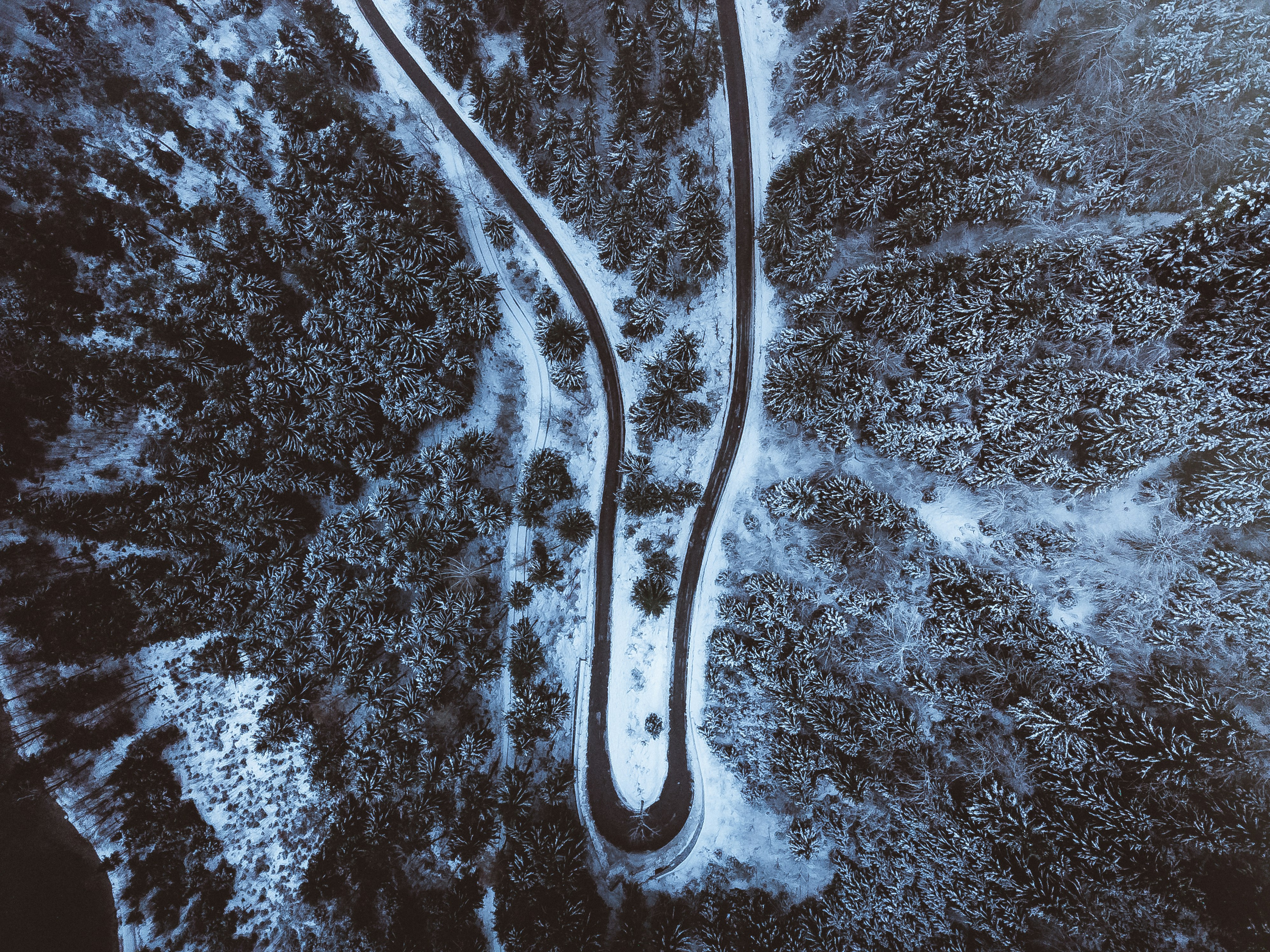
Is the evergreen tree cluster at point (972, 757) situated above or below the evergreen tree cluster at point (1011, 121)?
below

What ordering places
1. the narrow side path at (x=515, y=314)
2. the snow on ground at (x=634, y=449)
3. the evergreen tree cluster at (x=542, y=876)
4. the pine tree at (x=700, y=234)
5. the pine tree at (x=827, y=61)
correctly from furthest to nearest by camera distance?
1. the narrow side path at (x=515, y=314)
2. the snow on ground at (x=634, y=449)
3. the pine tree at (x=700, y=234)
4. the pine tree at (x=827, y=61)
5. the evergreen tree cluster at (x=542, y=876)

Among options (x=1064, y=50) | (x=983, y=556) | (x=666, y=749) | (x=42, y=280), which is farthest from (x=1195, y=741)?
(x=42, y=280)

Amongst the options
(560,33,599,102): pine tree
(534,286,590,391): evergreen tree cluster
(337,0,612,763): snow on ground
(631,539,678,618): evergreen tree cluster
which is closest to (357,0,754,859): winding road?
(337,0,612,763): snow on ground

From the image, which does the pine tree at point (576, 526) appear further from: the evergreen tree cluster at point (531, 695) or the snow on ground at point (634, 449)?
the evergreen tree cluster at point (531, 695)

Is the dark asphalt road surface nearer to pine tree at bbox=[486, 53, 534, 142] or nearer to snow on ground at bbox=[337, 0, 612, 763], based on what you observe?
snow on ground at bbox=[337, 0, 612, 763]

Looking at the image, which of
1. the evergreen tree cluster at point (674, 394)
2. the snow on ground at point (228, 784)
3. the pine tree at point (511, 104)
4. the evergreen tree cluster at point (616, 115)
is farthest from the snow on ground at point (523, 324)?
the snow on ground at point (228, 784)

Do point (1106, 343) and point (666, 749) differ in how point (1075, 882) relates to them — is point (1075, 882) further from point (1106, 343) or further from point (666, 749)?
point (1106, 343)

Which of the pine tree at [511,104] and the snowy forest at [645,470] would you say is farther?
the pine tree at [511,104]
